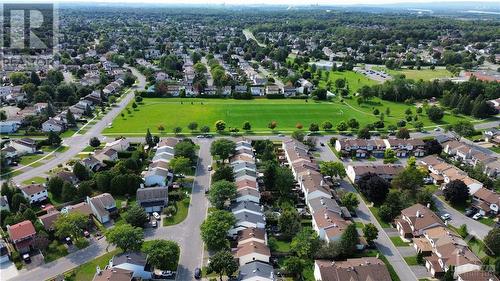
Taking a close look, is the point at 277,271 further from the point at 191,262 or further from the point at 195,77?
the point at 195,77

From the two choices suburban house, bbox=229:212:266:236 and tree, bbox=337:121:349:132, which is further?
tree, bbox=337:121:349:132

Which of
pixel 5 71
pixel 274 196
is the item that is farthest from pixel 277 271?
pixel 5 71

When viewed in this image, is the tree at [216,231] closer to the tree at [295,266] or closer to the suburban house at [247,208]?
the suburban house at [247,208]

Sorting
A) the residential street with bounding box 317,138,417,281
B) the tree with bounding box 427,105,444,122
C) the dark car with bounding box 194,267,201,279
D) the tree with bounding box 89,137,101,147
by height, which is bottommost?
the dark car with bounding box 194,267,201,279

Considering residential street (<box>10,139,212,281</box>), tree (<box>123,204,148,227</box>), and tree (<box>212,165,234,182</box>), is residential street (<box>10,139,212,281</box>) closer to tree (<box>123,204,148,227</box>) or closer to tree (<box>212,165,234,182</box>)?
tree (<box>123,204,148,227</box>)

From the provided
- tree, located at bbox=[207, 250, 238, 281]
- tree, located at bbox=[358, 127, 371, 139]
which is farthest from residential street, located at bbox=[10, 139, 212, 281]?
tree, located at bbox=[358, 127, 371, 139]

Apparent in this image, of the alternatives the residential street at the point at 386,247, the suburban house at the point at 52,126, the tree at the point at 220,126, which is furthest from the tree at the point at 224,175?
the suburban house at the point at 52,126

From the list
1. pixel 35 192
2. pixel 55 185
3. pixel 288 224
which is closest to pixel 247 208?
pixel 288 224
